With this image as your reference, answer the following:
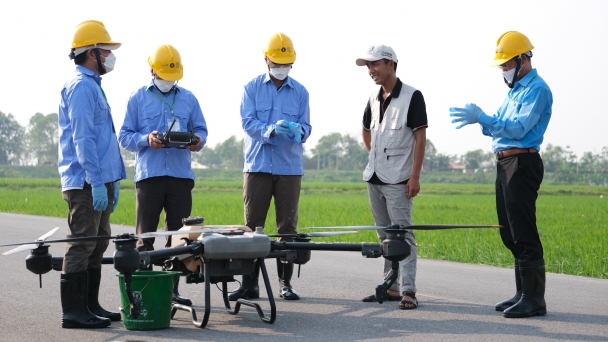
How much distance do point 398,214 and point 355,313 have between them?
1.09 metres

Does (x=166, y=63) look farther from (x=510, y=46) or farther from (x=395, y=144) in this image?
(x=510, y=46)

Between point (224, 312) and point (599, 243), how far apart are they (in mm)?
8311

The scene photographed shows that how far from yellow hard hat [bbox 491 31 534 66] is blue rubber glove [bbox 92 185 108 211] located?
3.61 metres

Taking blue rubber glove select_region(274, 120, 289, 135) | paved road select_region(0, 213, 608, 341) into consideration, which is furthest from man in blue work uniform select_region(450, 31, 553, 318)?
blue rubber glove select_region(274, 120, 289, 135)

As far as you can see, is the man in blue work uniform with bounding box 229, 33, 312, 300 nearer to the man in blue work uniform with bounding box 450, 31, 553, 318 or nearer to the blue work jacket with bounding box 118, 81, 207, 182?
the blue work jacket with bounding box 118, 81, 207, 182

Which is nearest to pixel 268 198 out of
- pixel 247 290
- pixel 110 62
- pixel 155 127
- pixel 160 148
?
pixel 247 290

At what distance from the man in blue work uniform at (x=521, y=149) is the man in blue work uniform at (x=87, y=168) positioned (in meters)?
3.01

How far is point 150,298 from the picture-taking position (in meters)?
6.27

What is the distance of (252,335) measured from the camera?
6.17 meters

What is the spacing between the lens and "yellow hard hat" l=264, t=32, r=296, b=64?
793cm

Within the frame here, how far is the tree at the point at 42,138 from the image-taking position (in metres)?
156

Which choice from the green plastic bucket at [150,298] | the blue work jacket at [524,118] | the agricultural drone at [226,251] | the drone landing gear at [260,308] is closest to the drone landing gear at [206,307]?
the agricultural drone at [226,251]

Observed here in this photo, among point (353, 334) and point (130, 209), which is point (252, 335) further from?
point (130, 209)

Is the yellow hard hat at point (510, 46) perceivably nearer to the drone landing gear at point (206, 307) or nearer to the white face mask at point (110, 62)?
the drone landing gear at point (206, 307)
